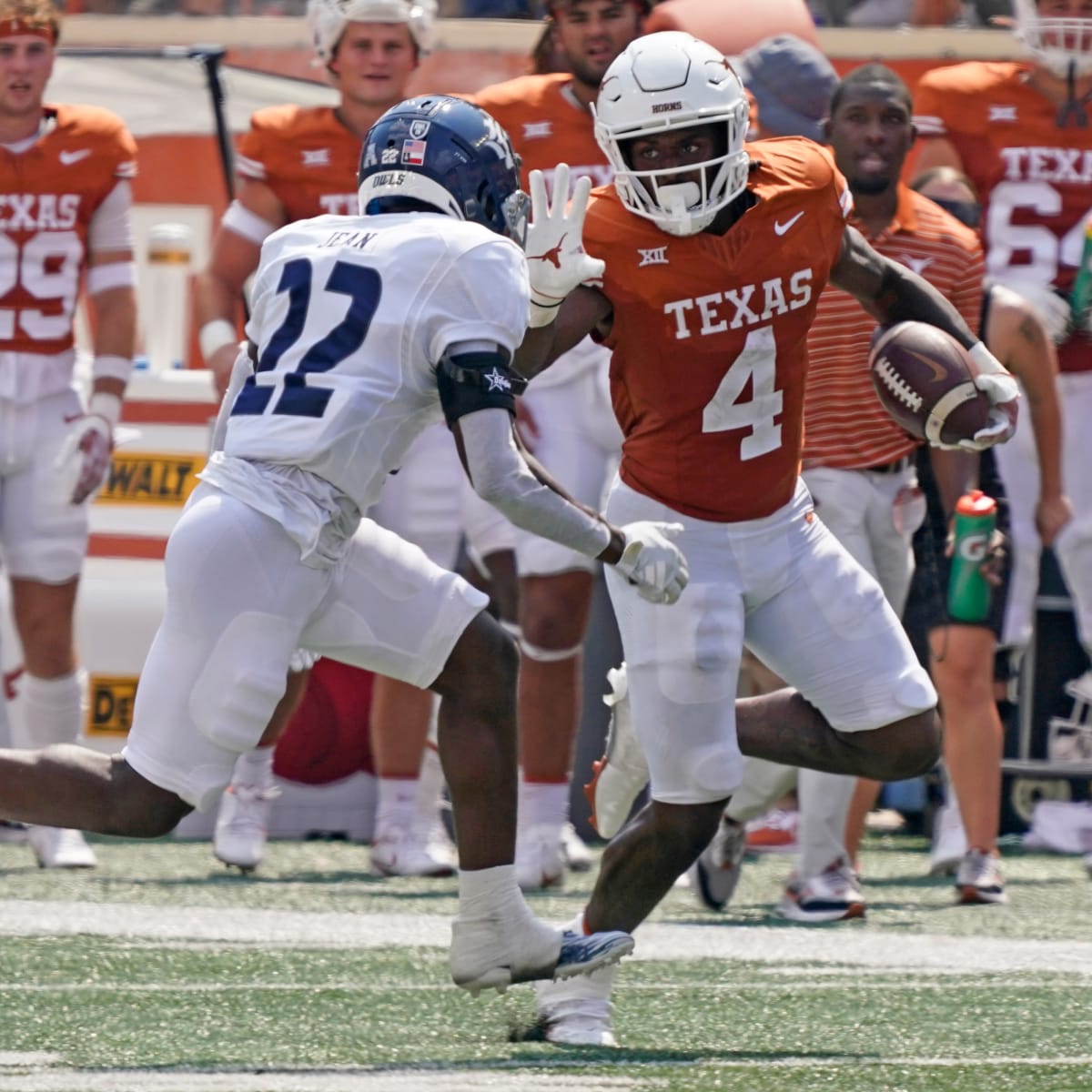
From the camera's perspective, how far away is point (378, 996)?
4375 millimetres

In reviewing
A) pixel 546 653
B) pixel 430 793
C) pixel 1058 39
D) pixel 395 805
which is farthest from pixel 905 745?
pixel 1058 39

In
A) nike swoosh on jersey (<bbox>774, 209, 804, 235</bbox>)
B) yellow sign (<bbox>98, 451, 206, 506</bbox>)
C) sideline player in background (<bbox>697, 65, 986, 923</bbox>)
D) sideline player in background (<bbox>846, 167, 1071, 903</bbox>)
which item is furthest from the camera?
yellow sign (<bbox>98, 451, 206, 506</bbox>)

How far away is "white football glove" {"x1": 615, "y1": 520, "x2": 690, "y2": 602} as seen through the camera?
378cm

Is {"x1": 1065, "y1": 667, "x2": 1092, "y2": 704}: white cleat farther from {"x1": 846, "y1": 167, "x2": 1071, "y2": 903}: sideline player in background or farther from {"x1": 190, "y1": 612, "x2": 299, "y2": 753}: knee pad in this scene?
{"x1": 190, "y1": 612, "x2": 299, "y2": 753}: knee pad

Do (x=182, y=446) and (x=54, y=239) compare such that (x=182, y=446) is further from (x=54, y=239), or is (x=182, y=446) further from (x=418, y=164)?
(x=418, y=164)

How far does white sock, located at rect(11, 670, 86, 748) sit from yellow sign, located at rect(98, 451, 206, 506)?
1010mm

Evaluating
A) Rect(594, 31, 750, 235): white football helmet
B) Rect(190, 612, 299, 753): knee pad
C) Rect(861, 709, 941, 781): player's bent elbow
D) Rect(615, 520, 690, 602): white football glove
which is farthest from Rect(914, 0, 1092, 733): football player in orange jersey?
Rect(190, 612, 299, 753): knee pad

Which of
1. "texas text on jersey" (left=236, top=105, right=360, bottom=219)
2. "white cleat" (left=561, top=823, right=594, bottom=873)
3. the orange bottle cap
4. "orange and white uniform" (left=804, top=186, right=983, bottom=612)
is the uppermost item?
"texas text on jersey" (left=236, top=105, right=360, bottom=219)

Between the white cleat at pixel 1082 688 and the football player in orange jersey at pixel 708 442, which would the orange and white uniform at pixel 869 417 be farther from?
the white cleat at pixel 1082 688

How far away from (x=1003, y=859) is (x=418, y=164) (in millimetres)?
3315

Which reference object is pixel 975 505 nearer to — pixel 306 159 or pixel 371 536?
pixel 306 159

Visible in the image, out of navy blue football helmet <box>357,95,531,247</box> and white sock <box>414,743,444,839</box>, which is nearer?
navy blue football helmet <box>357,95,531,247</box>

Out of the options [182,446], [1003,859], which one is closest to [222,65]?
[182,446]

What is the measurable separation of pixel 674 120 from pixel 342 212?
223cm
